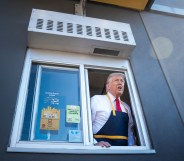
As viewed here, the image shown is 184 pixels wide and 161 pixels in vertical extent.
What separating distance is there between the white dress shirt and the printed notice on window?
0.54 feet

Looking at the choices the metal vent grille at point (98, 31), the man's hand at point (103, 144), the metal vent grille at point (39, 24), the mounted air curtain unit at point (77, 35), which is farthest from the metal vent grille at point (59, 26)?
the man's hand at point (103, 144)

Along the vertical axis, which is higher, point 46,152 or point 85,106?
point 85,106

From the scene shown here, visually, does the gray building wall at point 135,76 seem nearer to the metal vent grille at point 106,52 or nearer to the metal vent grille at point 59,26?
the metal vent grille at point 106,52

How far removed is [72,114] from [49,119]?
203mm

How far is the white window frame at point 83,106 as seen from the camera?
68.2 inches

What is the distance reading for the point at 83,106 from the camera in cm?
207

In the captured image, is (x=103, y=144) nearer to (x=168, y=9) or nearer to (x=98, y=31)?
(x=98, y=31)

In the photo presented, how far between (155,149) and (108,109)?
0.55 meters

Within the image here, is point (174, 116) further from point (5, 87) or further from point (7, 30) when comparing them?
point (7, 30)

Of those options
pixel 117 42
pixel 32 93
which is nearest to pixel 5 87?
pixel 32 93

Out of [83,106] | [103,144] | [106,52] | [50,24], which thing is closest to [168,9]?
[106,52]

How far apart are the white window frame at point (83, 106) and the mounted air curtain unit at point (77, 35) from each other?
76mm

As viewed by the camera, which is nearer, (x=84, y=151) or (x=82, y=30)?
(x=84, y=151)

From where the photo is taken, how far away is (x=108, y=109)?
7.22 ft
